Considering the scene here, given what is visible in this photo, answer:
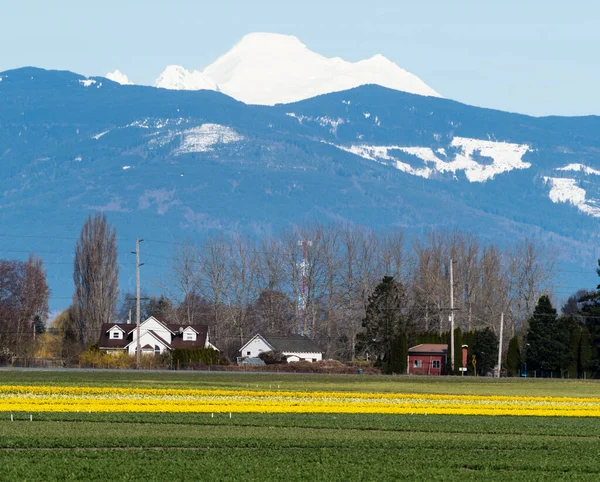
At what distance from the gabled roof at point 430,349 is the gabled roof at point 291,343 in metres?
23.3

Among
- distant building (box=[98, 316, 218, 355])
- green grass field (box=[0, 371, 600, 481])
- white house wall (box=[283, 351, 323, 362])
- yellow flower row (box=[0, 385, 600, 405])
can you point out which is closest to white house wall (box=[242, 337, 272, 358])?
white house wall (box=[283, 351, 323, 362])

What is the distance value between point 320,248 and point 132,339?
37755mm

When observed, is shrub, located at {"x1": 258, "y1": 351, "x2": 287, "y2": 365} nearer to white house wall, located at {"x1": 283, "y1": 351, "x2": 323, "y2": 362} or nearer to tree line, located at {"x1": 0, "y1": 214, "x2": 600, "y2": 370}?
tree line, located at {"x1": 0, "y1": 214, "x2": 600, "y2": 370}

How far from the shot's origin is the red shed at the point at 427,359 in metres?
112

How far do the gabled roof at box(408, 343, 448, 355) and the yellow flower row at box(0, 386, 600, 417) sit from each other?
51966mm

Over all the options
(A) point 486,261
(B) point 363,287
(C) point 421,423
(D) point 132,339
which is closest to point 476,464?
(C) point 421,423

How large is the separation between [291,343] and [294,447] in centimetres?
10758

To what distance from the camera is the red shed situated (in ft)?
368

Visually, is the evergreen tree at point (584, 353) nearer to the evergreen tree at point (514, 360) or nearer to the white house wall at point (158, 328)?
the evergreen tree at point (514, 360)

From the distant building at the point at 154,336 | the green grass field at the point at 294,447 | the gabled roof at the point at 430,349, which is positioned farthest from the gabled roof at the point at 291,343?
the green grass field at the point at 294,447

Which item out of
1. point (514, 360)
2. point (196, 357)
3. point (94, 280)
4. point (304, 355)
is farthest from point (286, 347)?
point (514, 360)

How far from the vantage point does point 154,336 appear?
138000 mm

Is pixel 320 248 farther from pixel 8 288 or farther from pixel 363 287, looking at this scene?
pixel 8 288

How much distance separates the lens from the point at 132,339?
436 feet
